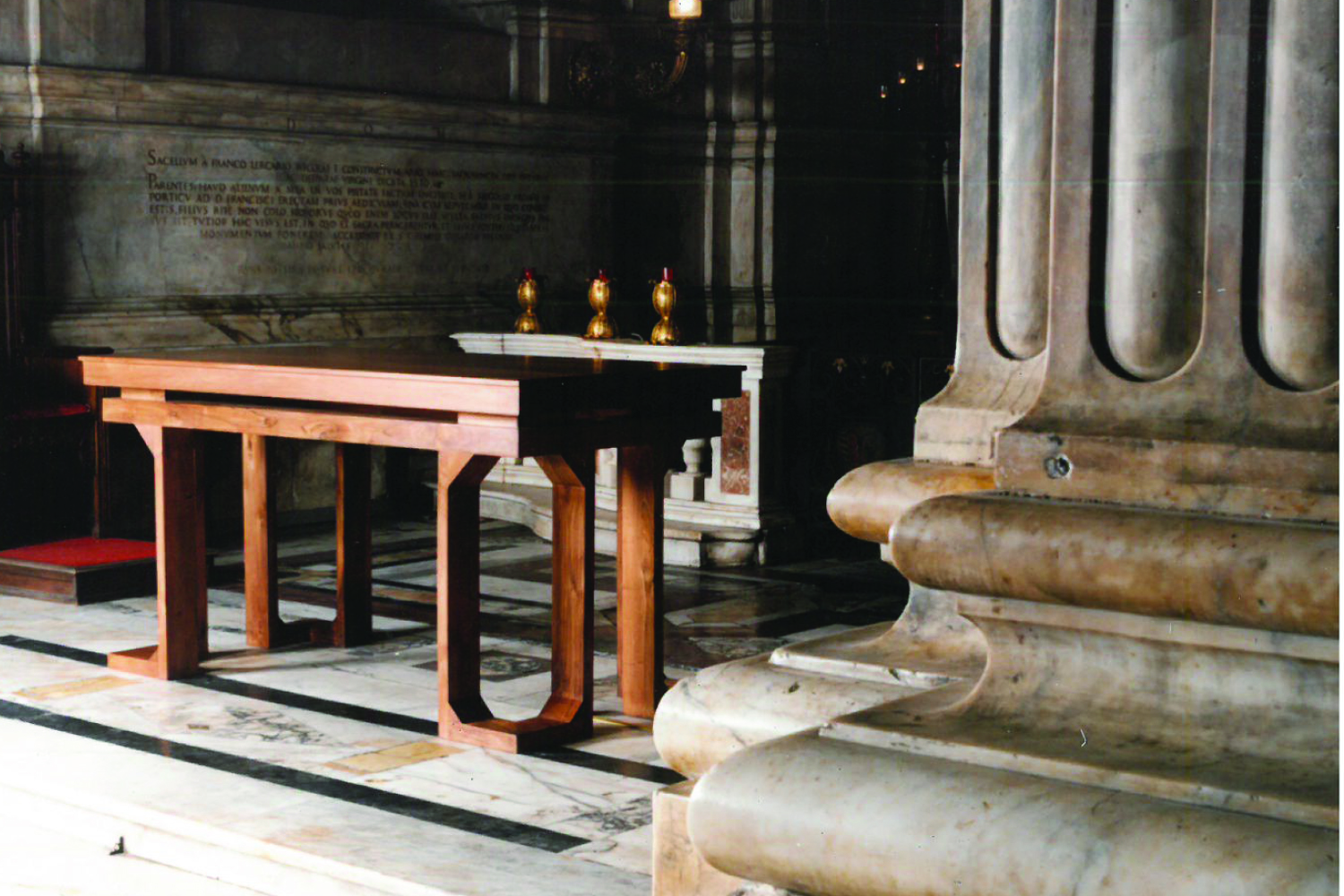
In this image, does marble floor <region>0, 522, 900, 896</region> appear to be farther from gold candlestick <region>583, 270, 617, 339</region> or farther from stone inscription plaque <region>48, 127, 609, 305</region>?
gold candlestick <region>583, 270, 617, 339</region>

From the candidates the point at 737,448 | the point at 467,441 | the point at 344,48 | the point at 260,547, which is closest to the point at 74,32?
the point at 344,48

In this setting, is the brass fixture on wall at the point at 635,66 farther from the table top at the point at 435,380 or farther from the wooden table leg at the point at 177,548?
the wooden table leg at the point at 177,548

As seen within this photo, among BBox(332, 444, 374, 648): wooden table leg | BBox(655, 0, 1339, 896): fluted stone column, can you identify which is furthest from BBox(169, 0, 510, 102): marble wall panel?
BBox(655, 0, 1339, 896): fluted stone column

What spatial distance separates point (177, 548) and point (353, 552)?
0.79 m

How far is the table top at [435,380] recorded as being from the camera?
190 inches

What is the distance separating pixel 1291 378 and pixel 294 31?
8.51 metres

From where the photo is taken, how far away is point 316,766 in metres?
4.79

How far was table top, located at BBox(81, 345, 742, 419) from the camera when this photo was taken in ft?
15.8

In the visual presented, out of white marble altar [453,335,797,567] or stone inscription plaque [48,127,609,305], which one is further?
stone inscription plaque [48,127,609,305]

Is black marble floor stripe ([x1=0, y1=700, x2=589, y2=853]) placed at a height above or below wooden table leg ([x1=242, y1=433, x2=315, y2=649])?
below

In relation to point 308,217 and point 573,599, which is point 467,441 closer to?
point 573,599

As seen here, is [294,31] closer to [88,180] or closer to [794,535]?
[88,180]

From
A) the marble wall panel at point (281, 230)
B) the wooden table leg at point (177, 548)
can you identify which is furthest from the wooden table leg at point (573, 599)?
the marble wall panel at point (281, 230)

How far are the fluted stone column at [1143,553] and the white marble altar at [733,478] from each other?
237 inches
